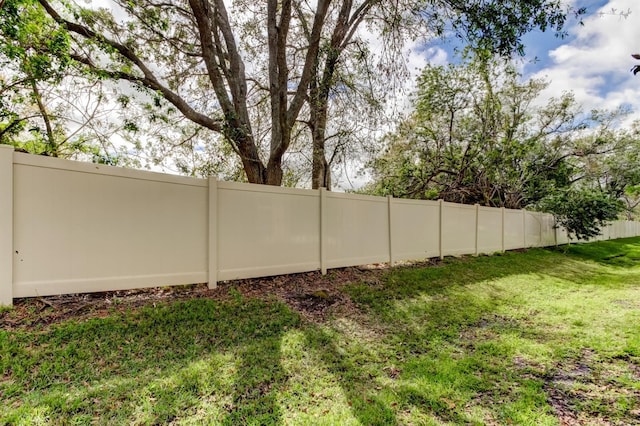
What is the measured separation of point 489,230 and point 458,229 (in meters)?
1.79

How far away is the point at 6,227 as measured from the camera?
2799 millimetres

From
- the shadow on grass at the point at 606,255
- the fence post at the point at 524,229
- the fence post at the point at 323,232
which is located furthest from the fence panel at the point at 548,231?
the fence post at the point at 323,232

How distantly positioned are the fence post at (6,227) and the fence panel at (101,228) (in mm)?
51

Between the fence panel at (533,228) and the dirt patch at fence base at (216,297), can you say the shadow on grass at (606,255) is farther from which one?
the dirt patch at fence base at (216,297)

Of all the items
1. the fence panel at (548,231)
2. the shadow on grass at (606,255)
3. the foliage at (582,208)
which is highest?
the foliage at (582,208)

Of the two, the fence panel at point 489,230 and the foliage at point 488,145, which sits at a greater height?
the foliage at point 488,145

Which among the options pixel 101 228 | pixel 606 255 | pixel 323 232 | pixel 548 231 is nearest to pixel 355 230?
pixel 323 232

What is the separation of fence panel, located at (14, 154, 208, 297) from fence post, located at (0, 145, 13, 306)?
0.17 feet

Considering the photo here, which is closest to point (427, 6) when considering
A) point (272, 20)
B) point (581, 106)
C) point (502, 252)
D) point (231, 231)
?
point (272, 20)

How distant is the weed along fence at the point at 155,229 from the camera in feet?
9.64

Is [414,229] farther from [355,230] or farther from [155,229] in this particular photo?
[155,229]

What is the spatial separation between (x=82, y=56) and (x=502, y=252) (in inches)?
462

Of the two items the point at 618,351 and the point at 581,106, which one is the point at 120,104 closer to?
the point at 618,351

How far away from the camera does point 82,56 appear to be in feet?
17.0
